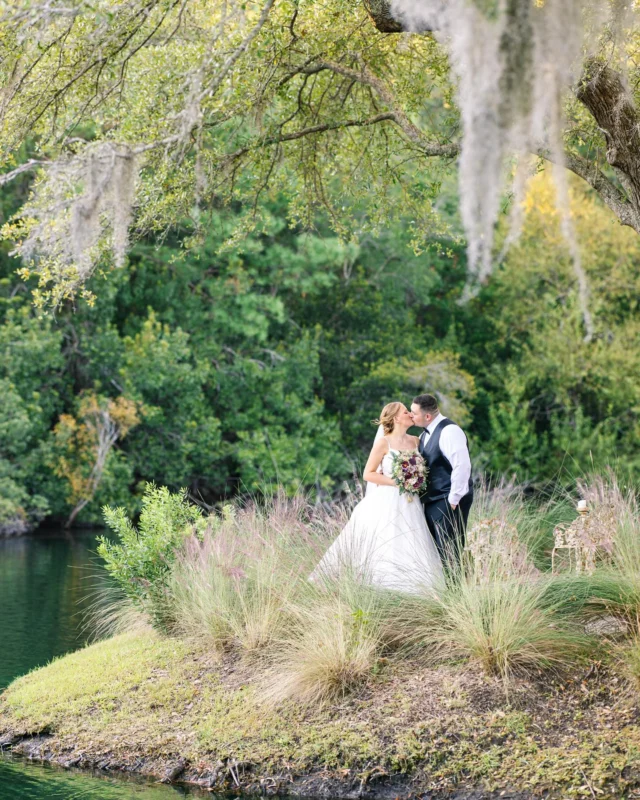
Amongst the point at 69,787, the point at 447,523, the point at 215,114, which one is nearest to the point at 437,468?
the point at 447,523

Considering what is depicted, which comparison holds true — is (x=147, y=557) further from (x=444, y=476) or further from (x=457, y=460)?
(x=457, y=460)

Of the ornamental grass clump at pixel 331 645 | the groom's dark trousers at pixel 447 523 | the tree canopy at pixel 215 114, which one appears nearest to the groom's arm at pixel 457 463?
the groom's dark trousers at pixel 447 523

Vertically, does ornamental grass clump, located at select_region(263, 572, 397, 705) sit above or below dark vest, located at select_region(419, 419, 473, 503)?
below

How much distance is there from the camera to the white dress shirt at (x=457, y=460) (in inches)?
356

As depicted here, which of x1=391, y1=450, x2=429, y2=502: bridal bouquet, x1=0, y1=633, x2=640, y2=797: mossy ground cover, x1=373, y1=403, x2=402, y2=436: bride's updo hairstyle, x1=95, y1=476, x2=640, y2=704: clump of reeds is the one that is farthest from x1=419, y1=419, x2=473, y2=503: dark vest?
x1=0, y1=633, x2=640, y2=797: mossy ground cover

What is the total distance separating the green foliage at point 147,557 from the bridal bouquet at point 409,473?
210 centimetres

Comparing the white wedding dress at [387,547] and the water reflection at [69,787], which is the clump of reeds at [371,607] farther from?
the water reflection at [69,787]

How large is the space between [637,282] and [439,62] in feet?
65.2

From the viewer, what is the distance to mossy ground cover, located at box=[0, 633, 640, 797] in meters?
6.75

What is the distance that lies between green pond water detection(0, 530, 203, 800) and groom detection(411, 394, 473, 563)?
132 inches

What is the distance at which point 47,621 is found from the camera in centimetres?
1370

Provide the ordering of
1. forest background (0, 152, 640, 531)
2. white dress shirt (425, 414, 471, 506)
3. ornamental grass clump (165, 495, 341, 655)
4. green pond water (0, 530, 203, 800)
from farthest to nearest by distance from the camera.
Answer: forest background (0, 152, 640, 531) < white dress shirt (425, 414, 471, 506) < ornamental grass clump (165, 495, 341, 655) < green pond water (0, 530, 203, 800)

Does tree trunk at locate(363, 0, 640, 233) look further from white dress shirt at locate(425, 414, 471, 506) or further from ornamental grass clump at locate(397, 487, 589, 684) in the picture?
ornamental grass clump at locate(397, 487, 589, 684)

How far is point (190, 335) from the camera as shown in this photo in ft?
99.9
